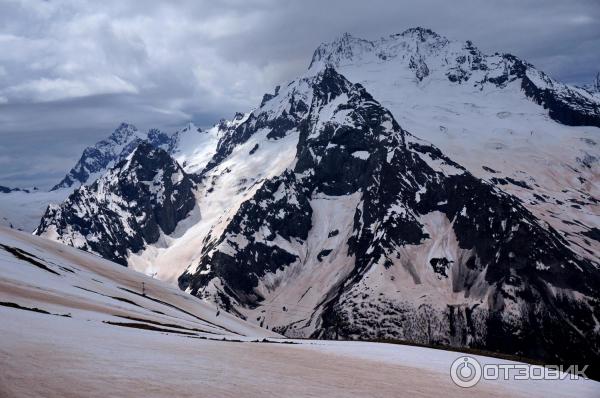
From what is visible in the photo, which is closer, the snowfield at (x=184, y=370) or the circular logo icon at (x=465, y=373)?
the snowfield at (x=184, y=370)

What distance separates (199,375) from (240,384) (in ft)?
6.25

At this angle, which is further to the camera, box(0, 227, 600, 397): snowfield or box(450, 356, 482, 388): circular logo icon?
box(450, 356, 482, 388): circular logo icon

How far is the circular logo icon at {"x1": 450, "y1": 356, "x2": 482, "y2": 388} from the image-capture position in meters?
30.9

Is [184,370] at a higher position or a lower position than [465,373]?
higher

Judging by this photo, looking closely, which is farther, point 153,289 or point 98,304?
point 153,289

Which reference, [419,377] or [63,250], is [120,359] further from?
[63,250]

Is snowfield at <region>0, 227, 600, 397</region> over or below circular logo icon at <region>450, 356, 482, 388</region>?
over

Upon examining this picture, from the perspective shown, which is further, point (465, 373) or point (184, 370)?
point (465, 373)

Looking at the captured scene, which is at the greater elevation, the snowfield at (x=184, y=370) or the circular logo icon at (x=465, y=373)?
the snowfield at (x=184, y=370)

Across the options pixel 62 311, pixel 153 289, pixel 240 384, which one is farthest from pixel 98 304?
pixel 153 289

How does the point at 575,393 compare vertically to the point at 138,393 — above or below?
below

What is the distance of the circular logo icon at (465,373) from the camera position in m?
30.9

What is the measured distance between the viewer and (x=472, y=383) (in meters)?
31.0

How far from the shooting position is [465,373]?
114 ft
